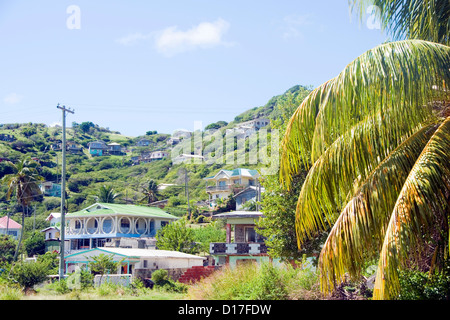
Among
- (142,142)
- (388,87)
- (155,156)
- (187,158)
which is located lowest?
(388,87)

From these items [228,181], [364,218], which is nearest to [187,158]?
[228,181]

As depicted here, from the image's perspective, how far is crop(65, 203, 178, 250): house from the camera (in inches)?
2047

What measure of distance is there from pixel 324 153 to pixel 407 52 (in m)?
2.08

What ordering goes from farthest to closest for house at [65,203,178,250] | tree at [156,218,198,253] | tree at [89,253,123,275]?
house at [65,203,178,250] < tree at [156,218,198,253] < tree at [89,253,123,275]

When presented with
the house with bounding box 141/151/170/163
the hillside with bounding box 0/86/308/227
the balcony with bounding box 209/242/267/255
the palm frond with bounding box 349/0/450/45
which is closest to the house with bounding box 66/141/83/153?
the hillside with bounding box 0/86/308/227

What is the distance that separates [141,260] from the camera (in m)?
30.5

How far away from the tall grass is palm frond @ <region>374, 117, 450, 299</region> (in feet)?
27.2

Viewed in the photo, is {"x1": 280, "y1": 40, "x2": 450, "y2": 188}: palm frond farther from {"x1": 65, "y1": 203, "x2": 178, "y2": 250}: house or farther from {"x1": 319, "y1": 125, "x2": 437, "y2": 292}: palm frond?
{"x1": 65, "y1": 203, "x2": 178, "y2": 250}: house

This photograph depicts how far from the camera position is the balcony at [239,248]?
26.2 meters

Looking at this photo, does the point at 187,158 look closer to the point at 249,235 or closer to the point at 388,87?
the point at 249,235

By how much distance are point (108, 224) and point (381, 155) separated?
1905 inches
